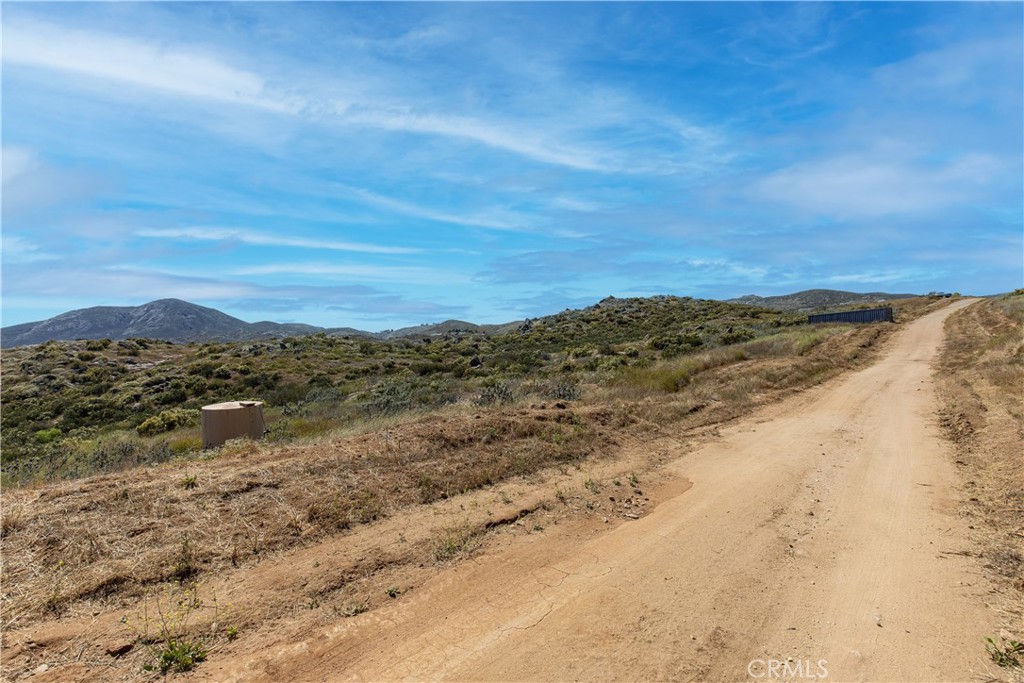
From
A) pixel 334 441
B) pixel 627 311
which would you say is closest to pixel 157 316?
pixel 627 311

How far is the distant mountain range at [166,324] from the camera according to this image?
11862cm

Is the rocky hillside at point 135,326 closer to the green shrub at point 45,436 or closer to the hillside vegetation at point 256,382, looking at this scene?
the hillside vegetation at point 256,382

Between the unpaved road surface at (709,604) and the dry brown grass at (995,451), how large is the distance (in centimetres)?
21

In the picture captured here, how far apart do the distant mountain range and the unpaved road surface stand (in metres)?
103

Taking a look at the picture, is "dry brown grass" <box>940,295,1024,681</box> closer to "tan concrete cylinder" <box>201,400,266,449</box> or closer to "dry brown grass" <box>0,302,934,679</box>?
"dry brown grass" <box>0,302,934,679</box>

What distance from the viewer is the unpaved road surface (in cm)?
405

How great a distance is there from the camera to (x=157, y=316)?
490 feet

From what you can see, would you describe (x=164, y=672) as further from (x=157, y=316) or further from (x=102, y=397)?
(x=157, y=316)

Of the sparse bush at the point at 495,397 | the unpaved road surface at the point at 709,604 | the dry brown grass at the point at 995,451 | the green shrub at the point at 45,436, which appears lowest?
the green shrub at the point at 45,436

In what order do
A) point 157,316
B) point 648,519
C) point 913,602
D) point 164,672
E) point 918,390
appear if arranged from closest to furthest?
point 164,672, point 913,602, point 648,519, point 918,390, point 157,316

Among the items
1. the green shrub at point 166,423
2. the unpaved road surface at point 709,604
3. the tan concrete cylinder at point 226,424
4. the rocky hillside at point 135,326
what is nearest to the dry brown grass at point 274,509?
the unpaved road surface at point 709,604

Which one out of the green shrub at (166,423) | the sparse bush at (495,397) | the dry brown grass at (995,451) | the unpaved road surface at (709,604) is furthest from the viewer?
the green shrub at (166,423)

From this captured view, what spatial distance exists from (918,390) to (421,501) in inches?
654

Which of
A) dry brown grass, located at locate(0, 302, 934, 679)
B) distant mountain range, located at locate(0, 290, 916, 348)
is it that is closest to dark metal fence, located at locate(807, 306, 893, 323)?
dry brown grass, located at locate(0, 302, 934, 679)
